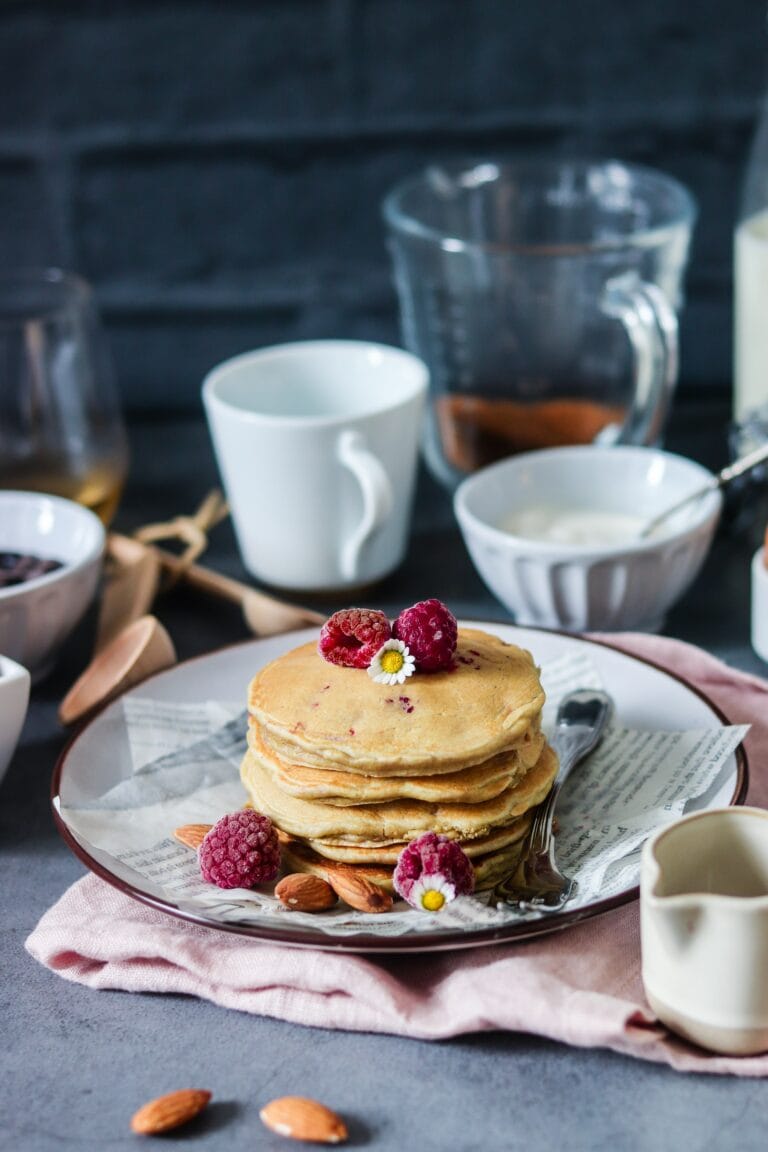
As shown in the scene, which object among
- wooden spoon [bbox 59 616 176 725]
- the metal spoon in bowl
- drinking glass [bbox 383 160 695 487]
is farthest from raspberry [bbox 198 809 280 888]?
drinking glass [bbox 383 160 695 487]

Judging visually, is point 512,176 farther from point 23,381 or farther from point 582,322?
point 23,381

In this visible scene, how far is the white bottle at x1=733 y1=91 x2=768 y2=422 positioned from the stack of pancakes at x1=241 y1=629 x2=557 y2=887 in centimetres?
63

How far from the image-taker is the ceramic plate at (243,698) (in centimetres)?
69

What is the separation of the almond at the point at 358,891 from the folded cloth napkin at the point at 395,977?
1.1 inches

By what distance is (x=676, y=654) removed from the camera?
1.03 m

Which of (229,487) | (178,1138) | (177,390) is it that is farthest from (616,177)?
(178,1138)

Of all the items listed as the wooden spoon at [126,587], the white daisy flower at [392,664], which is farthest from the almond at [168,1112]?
the wooden spoon at [126,587]

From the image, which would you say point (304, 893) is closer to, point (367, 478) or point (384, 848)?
point (384, 848)

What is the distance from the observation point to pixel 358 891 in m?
0.75

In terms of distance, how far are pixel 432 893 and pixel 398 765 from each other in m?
0.07

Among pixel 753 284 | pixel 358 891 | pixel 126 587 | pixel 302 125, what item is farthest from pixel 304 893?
pixel 302 125

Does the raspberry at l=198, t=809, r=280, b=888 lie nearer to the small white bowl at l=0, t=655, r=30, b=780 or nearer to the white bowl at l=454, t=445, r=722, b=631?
the small white bowl at l=0, t=655, r=30, b=780

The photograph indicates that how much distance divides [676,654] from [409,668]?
303mm

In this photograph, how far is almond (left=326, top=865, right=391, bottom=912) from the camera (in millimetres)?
749
